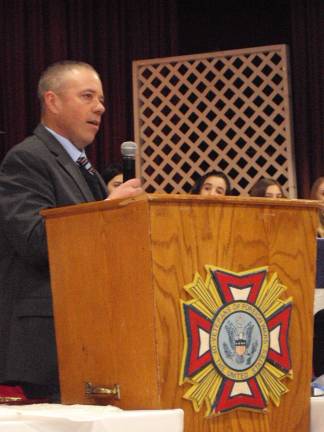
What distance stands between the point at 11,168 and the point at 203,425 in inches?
25.5

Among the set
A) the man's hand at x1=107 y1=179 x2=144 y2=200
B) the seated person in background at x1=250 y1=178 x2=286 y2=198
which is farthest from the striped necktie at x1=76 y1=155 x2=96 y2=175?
the seated person in background at x1=250 y1=178 x2=286 y2=198

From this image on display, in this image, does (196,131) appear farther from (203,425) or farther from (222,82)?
(203,425)

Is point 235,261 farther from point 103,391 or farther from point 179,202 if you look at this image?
point 103,391

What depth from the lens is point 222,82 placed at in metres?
5.62

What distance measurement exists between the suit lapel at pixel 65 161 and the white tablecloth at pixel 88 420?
2.06 ft

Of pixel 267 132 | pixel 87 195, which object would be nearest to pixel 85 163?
pixel 87 195

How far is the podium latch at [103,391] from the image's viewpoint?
1274 mm

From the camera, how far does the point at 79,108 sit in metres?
1.83

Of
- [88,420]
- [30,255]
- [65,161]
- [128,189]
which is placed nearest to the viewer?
[88,420]

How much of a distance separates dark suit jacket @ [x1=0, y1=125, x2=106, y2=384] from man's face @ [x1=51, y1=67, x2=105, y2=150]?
0.40 ft

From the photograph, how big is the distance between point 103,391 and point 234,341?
0.63 ft

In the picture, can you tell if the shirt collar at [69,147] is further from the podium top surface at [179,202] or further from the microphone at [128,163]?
the podium top surface at [179,202]

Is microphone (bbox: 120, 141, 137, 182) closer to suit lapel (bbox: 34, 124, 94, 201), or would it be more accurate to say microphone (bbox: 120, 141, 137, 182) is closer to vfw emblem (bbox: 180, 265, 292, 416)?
suit lapel (bbox: 34, 124, 94, 201)

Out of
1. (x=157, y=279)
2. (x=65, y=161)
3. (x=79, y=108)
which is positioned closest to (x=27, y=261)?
(x=65, y=161)
